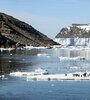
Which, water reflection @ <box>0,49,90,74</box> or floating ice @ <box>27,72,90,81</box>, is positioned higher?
water reflection @ <box>0,49,90,74</box>

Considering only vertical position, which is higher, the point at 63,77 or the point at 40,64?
the point at 40,64

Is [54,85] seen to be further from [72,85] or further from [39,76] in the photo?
[39,76]

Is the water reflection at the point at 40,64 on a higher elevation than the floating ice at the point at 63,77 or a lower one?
higher

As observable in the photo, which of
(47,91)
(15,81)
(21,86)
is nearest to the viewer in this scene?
(47,91)

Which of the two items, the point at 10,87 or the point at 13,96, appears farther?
the point at 10,87

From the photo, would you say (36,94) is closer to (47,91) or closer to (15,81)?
(47,91)

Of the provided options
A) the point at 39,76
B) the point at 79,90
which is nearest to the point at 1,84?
the point at 39,76

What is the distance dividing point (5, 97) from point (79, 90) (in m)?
9.10

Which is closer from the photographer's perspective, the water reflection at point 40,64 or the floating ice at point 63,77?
the floating ice at point 63,77

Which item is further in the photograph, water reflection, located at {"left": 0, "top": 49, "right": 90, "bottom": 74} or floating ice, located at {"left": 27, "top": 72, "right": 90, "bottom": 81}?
water reflection, located at {"left": 0, "top": 49, "right": 90, "bottom": 74}

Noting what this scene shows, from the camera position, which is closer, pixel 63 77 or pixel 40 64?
pixel 63 77

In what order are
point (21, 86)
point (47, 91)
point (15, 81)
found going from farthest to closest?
1. point (15, 81)
2. point (21, 86)
3. point (47, 91)

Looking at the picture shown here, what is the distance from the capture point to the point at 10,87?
49.2 meters

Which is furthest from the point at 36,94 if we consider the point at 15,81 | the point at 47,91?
the point at 15,81
